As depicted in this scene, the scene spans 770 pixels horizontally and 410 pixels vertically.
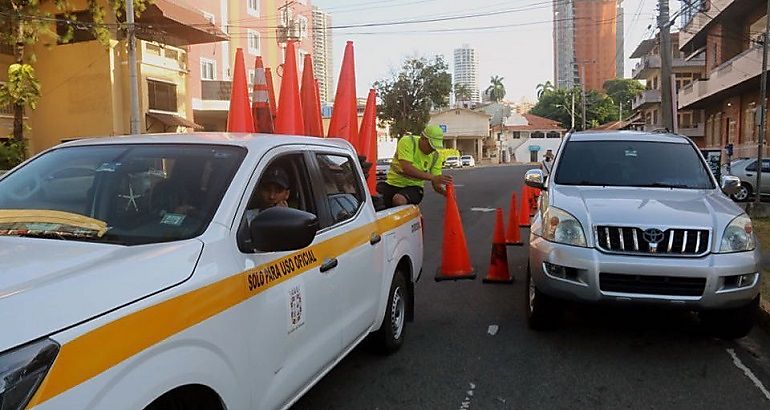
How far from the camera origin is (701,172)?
246 inches

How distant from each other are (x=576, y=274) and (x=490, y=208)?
12.6m

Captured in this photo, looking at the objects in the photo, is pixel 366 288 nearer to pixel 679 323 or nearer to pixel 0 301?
pixel 0 301

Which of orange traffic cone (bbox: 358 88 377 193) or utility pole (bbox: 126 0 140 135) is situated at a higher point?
utility pole (bbox: 126 0 140 135)

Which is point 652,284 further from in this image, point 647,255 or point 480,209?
point 480,209

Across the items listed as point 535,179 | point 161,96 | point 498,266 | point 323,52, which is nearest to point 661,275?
point 535,179

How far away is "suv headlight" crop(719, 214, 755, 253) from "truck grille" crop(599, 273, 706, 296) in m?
0.34

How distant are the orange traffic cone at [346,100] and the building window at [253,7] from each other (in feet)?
104

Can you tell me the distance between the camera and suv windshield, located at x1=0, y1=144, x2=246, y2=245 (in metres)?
2.79

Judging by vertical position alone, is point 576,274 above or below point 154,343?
below

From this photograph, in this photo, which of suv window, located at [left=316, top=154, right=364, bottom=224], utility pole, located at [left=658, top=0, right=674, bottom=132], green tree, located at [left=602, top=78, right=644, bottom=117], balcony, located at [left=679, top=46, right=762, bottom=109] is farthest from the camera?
green tree, located at [left=602, top=78, right=644, bottom=117]

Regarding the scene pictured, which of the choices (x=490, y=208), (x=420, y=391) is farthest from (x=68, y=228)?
(x=490, y=208)

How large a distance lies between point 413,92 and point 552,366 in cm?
5195

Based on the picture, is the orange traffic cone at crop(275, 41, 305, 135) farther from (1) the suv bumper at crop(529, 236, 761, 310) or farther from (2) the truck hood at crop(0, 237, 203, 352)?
(2) the truck hood at crop(0, 237, 203, 352)

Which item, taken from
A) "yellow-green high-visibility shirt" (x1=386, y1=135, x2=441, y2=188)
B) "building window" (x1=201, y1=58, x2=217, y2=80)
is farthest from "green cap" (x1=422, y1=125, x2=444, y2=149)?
"building window" (x1=201, y1=58, x2=217, y2=80)
